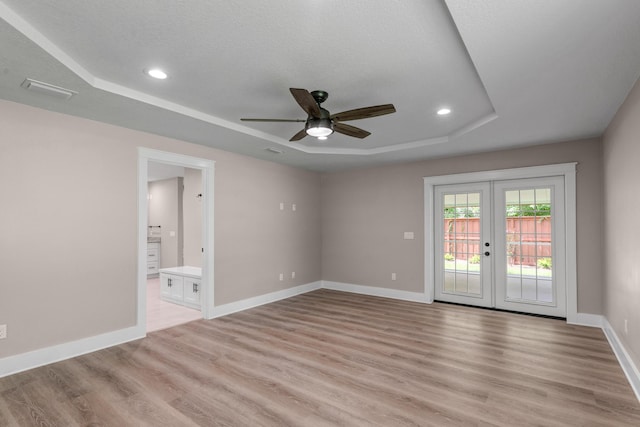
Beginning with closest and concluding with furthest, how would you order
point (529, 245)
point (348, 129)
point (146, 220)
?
point (348, 129)
point (146, 220)
point (529, 245)

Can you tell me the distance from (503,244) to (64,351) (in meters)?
5.86

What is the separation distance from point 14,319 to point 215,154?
2.93 metres

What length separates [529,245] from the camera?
4891 millimetres

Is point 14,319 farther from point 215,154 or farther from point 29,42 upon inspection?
point 215,154

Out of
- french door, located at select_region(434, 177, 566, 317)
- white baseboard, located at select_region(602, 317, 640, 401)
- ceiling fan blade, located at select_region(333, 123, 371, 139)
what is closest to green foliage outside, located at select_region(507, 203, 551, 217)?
french door, located at select_region(434, 177, 566, 317)

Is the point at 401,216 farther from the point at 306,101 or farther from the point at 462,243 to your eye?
the point at 306,101

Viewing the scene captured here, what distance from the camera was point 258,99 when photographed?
3246 millimetres

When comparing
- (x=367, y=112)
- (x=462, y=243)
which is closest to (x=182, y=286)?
(x=367, y=112)

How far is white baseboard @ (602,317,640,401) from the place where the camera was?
2.65 meters

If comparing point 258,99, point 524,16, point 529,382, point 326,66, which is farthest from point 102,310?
point 524,16

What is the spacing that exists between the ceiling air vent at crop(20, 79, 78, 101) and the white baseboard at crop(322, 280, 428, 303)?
533 centimetres

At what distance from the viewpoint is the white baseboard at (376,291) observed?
5.75 m

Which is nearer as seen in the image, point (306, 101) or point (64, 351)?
point (306, 101)

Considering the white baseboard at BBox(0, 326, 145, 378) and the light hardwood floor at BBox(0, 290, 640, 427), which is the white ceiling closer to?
the white baseboard at BBox(0, 326, 145, 378)
